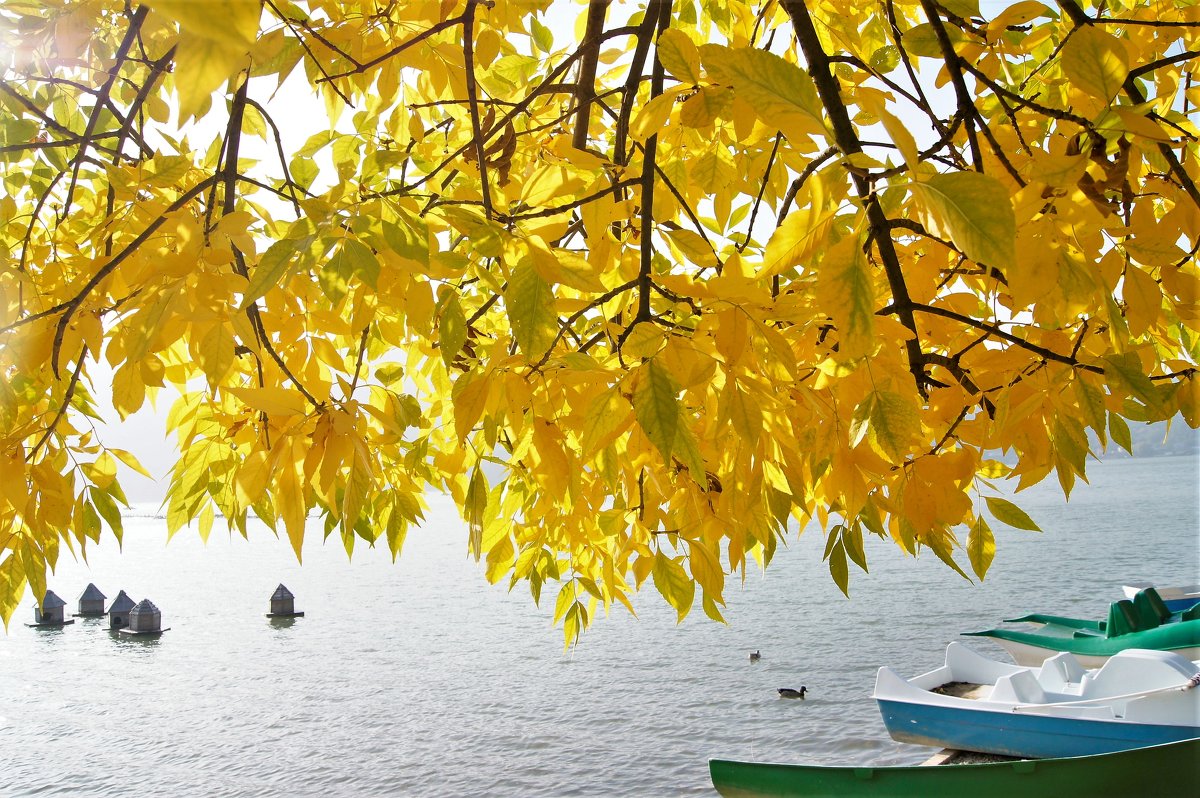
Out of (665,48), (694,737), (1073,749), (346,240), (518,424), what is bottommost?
(694,737)

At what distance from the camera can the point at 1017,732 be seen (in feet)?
19.8

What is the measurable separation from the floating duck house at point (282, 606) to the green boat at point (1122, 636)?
48.8ft

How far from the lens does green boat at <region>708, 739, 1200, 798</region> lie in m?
5.02

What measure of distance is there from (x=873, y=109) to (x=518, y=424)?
0.32 meters

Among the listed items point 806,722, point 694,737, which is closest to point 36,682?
point 694,737

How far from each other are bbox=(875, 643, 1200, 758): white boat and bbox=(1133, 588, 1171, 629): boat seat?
1270 mm

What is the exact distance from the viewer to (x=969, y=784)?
505 cm

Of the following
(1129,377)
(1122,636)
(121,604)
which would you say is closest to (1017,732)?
(1122,636)

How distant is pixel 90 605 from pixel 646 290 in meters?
21.3

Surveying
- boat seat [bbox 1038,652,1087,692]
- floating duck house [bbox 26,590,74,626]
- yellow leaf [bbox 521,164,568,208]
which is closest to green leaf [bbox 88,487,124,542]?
yellow leaf [bbox 521,164,568,208]

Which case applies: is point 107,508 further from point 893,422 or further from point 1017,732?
point 1017,732

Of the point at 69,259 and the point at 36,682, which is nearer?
the point at 69,259

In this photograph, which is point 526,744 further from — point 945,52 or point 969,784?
point 945,52

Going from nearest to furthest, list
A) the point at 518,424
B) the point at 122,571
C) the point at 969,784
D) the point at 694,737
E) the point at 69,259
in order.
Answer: the point at 518,424 < the point at 69,259 < the point at 969,784 < the point at 694,737 < the point at 122,571
